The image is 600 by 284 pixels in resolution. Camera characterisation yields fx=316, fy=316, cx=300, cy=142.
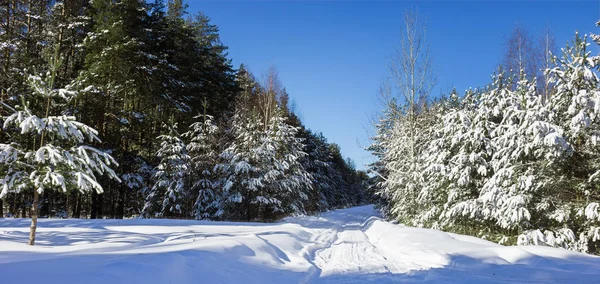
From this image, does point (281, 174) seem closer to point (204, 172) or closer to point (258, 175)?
point (258, 175)

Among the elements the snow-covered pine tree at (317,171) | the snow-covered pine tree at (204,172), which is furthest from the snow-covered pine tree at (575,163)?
the snow-covered pine tree at (317,171)

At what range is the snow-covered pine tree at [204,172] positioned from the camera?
1773 cm

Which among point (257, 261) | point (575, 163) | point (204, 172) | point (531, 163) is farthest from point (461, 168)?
point (204, 172)

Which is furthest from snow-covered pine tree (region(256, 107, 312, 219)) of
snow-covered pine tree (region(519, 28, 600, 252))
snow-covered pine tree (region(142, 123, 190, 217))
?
snow-covered pine tree (region(519, 28, 600, 252))

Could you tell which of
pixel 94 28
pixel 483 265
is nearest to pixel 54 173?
pixel 483 265

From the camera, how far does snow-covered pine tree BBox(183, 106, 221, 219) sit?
17.7 m

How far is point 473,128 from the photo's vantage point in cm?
1250

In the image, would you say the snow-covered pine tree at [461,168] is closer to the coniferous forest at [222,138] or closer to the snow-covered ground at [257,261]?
the coniferous forest at [222,138]

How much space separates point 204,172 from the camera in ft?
59.9

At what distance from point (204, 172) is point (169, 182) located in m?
2.06

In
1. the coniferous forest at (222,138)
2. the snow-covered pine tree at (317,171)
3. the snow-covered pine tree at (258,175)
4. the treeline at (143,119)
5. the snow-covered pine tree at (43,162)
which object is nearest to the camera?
the snow-covered pine tree at (43,162)

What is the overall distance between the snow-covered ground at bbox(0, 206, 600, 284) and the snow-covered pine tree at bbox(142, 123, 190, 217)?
24.3ft

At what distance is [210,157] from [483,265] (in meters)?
15.5

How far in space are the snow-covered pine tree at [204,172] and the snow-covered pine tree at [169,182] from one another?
2.31 ft
